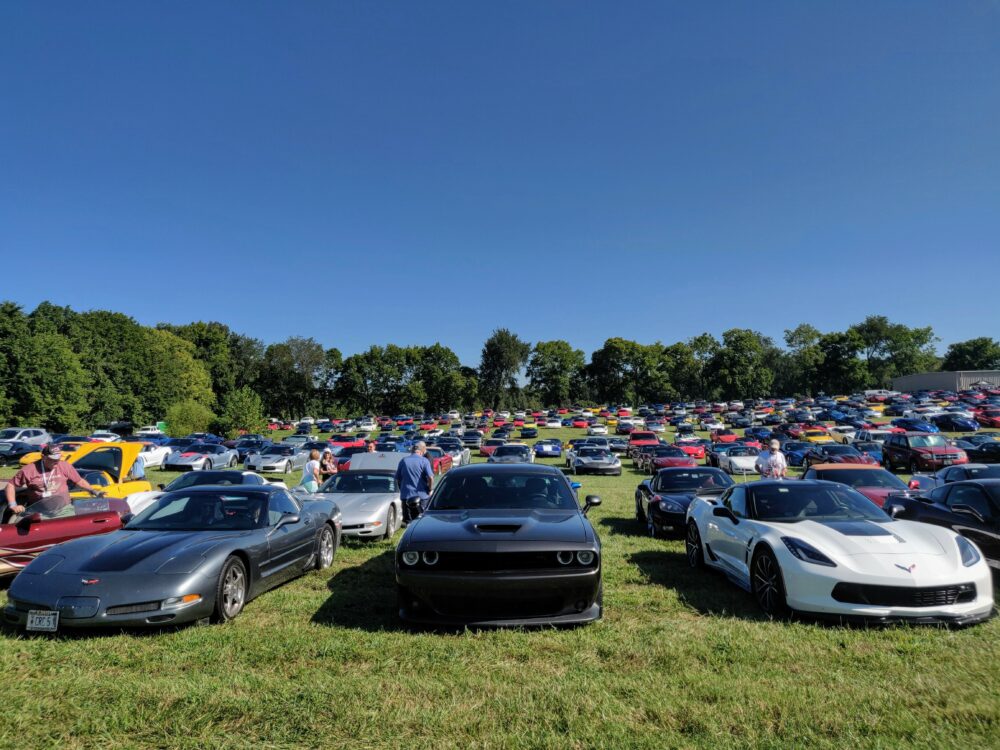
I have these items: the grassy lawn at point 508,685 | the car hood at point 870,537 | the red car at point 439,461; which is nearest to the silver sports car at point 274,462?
the red car at point 439,461

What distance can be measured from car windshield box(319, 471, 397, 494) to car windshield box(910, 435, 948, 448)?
74.4ft

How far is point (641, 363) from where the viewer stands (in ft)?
400

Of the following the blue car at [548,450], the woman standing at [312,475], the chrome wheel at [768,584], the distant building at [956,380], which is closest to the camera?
the chrome wheel at [768,584]

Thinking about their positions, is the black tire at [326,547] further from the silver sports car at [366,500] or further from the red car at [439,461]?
the red car at [439,461]

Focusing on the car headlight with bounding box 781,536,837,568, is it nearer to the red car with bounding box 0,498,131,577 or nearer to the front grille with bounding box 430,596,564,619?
the front grille with bounding box 430,596,564,619

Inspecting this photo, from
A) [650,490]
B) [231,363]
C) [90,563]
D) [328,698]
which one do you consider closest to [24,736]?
[328,698]

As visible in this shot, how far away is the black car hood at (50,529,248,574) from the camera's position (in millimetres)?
5129

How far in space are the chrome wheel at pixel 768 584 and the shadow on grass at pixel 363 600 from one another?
11.5 ft

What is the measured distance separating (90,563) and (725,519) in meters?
6.62

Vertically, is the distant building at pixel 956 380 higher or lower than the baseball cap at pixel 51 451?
higher

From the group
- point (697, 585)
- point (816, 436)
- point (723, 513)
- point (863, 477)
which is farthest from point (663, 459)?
point (816, 436)

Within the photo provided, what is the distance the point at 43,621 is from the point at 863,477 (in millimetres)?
12509

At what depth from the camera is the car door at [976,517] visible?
21.8ft

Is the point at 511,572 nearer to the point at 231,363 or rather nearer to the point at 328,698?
the point at 328,698
